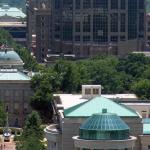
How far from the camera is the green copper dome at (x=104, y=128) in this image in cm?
8600

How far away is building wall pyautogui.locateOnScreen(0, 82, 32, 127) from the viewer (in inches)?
6112

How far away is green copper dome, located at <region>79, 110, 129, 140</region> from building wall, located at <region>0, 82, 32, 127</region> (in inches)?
2639

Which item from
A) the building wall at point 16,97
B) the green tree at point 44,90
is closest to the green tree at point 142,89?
the green tree at point 44,90

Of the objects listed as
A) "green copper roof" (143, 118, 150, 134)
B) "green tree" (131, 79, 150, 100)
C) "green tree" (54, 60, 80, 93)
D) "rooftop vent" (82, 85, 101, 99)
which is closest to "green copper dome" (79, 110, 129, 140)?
"green copper roof" (143, 118, 150, 134)

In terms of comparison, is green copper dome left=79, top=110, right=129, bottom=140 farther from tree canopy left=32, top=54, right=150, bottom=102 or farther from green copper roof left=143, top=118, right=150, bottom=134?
tree canopy left=32, top=54, right=150, bottom=102

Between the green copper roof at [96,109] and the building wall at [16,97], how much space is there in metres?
59.9

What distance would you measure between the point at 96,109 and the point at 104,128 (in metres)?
7.31

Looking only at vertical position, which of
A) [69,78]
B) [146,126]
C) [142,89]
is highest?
[146,126]

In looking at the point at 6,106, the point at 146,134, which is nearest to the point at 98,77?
the point at 6,106

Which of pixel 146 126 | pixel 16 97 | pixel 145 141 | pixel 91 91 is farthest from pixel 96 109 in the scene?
pixel 16 97

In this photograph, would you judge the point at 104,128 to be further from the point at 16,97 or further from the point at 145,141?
the point at 16,97

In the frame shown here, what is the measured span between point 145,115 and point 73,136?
15.2 meters

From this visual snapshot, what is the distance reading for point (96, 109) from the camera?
93.2m

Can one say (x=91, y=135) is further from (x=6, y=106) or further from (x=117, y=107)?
(x=6, y=106)
